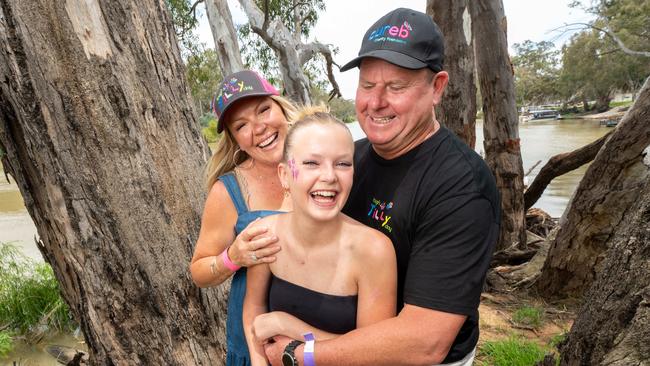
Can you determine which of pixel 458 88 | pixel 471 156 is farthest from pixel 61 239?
pixel 458 88

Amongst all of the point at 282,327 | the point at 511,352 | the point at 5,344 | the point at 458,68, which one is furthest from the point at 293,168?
the point at 5,344

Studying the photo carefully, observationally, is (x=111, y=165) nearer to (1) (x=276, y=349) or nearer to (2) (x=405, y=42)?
(1) (x=276, y=349)

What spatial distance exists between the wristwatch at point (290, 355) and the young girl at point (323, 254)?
0.03m

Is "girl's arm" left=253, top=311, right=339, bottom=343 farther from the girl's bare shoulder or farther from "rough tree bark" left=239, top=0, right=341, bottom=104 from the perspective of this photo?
"rough tree bark" left=239, top=0, right=341, bottom=104

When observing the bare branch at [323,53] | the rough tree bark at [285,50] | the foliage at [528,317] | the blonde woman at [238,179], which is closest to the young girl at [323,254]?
the blonde woman at [238,179]

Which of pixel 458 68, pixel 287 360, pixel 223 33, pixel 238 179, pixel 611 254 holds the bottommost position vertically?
pixel 287 360

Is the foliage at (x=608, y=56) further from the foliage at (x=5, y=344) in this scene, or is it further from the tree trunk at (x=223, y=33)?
the foliage at (x=5, y=344)

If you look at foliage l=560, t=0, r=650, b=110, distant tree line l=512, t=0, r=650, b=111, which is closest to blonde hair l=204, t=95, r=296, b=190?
distant tree line l=512, t=0, r=650, b=111

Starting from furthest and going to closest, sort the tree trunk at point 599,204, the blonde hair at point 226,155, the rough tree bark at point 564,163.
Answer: the rough tree bark at point 564,163, the tree trunk at point 599,204, the blonde hair at point 226,155

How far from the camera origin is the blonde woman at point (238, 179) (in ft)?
5.75

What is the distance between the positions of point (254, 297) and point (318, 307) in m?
0.30

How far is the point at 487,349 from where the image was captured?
10.6ft

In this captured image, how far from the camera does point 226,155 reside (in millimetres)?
1920

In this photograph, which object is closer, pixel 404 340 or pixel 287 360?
pixel 404 340
